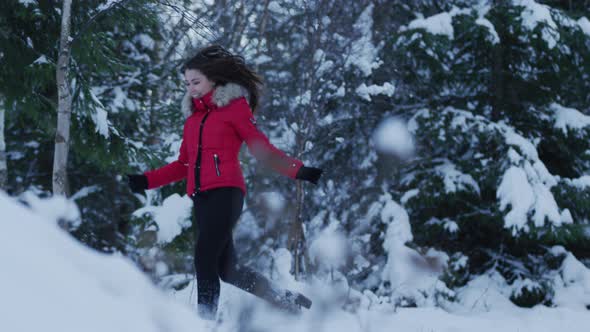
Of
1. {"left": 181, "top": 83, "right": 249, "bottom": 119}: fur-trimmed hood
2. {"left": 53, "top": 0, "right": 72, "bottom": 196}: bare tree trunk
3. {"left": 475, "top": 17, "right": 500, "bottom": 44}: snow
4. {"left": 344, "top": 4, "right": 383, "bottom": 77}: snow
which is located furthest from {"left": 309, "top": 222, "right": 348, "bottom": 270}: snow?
{"left": 181, "top": 83, "right": 249, "bottom": 119}: fur-trimmed hood

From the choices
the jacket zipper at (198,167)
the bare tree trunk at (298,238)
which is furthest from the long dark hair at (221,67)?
the bare tree trunk at (298,238)

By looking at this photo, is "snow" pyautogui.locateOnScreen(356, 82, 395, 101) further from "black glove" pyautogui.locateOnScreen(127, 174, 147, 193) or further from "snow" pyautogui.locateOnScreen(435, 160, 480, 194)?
"black glove" pyautogui.locateOnScreen(127, 174, 147, 193)

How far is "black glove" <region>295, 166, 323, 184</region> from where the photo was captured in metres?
3.22

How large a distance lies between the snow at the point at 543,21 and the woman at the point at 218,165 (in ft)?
17.5

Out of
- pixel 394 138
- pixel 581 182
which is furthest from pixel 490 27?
pixel 581 182

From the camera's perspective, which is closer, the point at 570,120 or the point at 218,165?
the point at 218,165

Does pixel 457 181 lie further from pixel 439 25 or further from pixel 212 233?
pixel 212 233

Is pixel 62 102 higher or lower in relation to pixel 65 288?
lower

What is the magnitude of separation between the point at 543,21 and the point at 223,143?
583 cm

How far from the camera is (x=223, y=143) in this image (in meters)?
3.49

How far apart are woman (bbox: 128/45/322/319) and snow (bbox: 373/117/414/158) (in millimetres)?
5266

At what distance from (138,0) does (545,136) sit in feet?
21.4

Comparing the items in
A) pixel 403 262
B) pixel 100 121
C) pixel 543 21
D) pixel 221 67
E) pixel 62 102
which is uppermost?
pixel 543 21

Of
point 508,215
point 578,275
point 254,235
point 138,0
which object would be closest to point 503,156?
point 508,215
